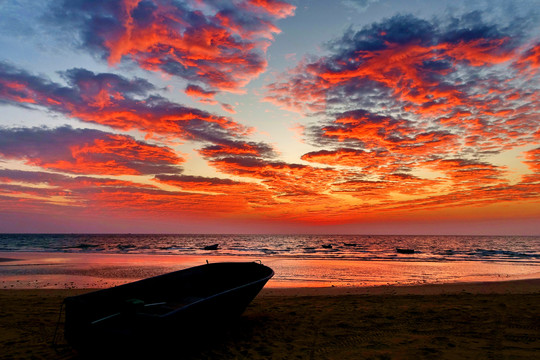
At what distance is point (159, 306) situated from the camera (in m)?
7.69

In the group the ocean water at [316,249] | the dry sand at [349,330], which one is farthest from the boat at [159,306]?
the ocean water at [316,249]

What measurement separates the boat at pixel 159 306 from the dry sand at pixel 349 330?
0.43 meters

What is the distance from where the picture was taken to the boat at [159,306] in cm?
512

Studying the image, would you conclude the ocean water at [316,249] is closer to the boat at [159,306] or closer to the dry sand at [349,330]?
the dry sand at [349,330]

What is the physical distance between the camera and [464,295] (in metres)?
12.4

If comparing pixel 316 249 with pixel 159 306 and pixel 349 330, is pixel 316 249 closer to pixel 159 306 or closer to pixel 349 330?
pixel 349 330

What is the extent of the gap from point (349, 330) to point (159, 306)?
487cm

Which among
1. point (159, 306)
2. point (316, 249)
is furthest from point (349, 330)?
point (316, 249)

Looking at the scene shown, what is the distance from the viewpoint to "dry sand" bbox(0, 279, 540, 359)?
609 cm

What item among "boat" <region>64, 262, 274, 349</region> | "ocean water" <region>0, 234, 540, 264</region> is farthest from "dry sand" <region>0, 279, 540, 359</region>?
"ocean water" <region>0, 234, 540, 264</region>

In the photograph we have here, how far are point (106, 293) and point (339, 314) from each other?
21.4ft

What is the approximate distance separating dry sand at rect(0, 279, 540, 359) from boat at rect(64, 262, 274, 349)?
1.40ft

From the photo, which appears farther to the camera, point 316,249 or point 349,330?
point 316,249

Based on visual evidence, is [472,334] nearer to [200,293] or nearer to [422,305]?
[422,305]
